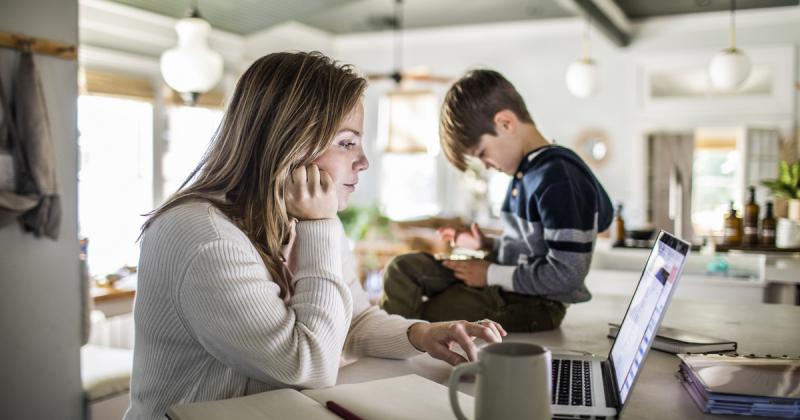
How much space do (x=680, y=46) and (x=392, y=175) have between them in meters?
3.70

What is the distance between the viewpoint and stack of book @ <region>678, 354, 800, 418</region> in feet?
3.02

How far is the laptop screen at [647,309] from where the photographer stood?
0.87 m

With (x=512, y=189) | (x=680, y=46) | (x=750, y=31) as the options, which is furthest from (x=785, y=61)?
(x=512, y=189)

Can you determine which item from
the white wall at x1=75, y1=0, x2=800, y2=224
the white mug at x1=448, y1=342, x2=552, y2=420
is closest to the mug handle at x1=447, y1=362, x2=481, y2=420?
the white mug at x1=448, y1=342, x2=552, y2=420

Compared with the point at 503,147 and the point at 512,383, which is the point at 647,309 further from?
the point at 503,147

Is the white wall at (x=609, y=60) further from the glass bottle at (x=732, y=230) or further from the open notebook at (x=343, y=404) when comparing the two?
the open notebook at (x=343, y=404)

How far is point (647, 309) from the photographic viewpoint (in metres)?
0.96

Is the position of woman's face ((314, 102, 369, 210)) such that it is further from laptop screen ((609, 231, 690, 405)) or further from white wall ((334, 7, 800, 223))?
white wall ((334, 7, 800, 223))

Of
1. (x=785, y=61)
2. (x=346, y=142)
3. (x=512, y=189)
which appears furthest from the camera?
(x=785, y=61)

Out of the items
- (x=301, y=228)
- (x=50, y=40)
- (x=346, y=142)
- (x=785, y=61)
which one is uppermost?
(x=785, y=61)

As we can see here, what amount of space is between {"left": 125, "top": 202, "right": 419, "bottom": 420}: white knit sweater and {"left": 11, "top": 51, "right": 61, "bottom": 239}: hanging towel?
164cm

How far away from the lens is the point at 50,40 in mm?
2568

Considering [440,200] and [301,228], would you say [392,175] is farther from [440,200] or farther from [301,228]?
[301,228]

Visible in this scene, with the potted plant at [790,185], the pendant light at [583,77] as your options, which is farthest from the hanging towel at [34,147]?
the pendant light at [583,77]
